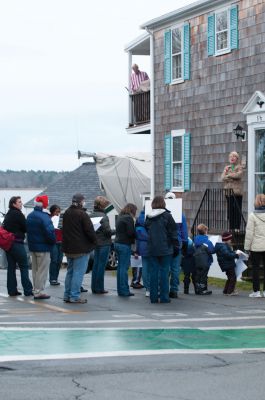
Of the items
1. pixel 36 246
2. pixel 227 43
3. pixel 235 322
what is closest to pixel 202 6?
pixel 227 43

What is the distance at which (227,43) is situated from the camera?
23.7 m

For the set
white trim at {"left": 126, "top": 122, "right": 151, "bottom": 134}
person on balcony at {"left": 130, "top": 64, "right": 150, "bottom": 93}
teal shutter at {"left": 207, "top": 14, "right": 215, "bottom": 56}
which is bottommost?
white trim at {"left": 126, "top": 122, "right": 151, "bottom": 134}

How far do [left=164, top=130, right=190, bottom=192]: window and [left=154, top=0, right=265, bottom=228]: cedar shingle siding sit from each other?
7.3 inches

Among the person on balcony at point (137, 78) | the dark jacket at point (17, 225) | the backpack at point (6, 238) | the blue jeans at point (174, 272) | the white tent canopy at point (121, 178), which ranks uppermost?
the person on balcony at point (137, 78)

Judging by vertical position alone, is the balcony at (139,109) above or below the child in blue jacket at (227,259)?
above

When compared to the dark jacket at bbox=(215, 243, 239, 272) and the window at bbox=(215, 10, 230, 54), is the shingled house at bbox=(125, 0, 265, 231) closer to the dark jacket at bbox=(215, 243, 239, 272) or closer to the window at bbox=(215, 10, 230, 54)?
the window at bbox=(215, 10, 230, 54)

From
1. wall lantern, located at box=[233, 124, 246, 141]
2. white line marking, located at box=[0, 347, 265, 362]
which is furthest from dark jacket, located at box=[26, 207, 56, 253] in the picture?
wall lantern, located at box=[233, 124, 246, 141]

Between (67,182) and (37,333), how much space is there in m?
45.0

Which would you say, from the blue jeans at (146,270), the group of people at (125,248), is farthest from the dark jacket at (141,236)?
the blue jeans at (146,270)

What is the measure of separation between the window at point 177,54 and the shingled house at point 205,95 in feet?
0.09

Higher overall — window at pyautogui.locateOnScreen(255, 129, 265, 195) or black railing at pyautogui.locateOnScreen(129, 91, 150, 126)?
black railing at pyautogui.locateOnScreen(129, 91, 150, 126)

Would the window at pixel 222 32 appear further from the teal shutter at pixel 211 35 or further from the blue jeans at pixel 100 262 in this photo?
the blue jeans at pixel 100 262

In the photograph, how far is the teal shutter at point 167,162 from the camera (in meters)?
26.4

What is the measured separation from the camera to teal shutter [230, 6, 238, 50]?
2328 centimetres
